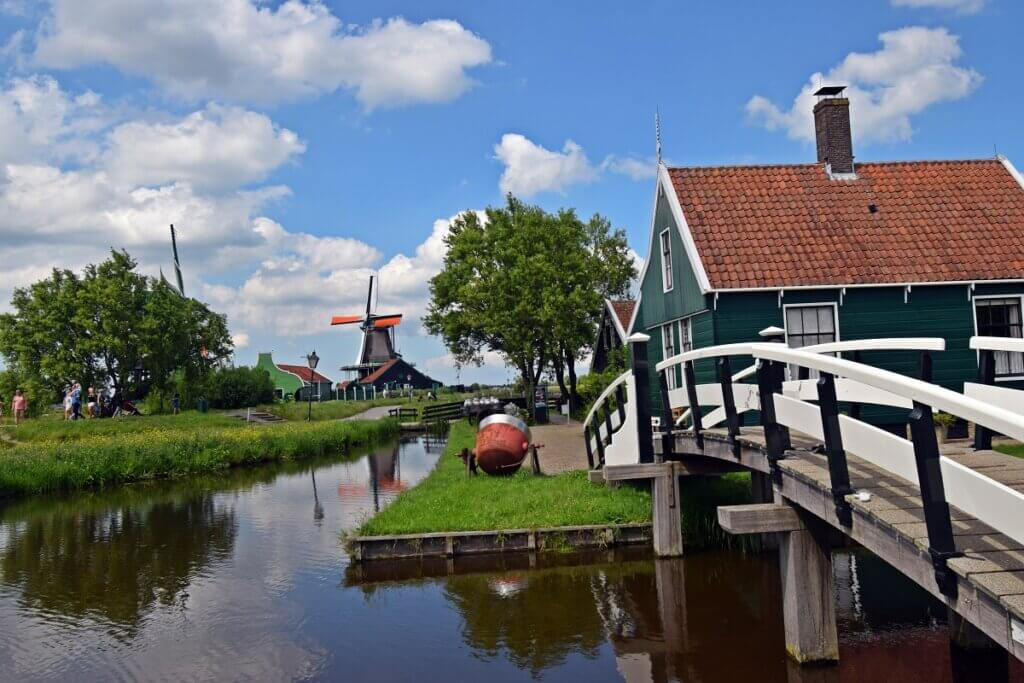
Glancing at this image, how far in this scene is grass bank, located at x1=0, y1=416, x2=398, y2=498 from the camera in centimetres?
2142

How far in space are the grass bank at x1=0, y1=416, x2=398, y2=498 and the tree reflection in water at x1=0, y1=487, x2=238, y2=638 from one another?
7.16 feet

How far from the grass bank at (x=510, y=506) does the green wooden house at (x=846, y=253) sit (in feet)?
15.3

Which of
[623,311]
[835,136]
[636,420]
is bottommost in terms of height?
[636,420]

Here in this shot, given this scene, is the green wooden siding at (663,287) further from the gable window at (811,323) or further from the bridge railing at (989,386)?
the bridge railing at (989,386)

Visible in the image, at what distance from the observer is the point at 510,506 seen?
1273cm

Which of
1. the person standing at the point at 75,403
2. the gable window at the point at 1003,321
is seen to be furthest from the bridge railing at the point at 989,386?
the person standing at the point at 75,403

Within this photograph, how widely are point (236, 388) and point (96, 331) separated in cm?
1327

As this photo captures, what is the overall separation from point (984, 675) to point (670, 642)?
278 centimetres

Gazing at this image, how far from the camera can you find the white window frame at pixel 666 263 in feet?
61.6

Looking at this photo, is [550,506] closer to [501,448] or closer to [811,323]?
[501,448]

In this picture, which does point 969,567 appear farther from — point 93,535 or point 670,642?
point 93,535

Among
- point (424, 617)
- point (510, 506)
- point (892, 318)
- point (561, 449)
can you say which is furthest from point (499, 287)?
point (424, 617)

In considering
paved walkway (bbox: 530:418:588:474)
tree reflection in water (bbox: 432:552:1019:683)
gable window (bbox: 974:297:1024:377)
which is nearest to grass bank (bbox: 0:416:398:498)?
paved walkway (bbox: 530:418:588:474)

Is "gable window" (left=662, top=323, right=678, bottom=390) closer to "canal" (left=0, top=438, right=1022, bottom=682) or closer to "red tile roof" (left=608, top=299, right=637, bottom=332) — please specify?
"canal" (left=0, top=438, right=1022, bottom=682)
